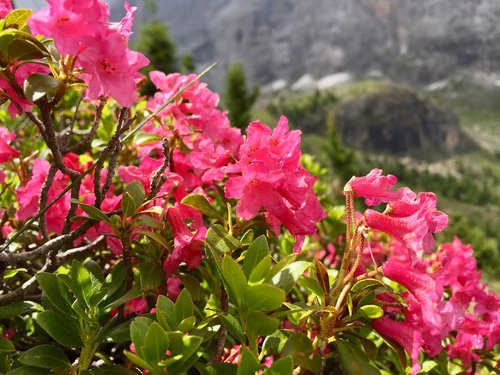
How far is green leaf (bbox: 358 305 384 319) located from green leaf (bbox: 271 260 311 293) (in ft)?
0.37

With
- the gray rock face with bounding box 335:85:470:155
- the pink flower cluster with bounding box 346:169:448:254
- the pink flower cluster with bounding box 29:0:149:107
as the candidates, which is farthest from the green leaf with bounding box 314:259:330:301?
the gray rock face with bounding box 335:85:470:155

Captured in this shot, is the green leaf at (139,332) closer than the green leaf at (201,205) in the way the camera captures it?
Yes

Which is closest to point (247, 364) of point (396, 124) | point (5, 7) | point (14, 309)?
point (14, 309)

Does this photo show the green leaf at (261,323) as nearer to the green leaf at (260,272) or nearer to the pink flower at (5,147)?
the green leaf at (260,272)

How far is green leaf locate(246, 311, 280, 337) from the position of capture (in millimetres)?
629

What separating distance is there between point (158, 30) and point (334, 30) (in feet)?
318

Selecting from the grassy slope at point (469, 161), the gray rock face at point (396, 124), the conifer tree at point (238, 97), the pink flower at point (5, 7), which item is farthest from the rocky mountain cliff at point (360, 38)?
the pink flower at point (5, 7)

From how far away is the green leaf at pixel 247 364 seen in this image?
1.92 ft

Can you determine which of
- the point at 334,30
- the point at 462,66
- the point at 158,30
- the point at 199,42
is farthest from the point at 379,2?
the point at 158,30

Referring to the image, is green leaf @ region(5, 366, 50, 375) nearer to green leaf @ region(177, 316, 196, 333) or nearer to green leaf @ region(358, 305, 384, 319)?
green leaf @ region(177, 316, 196, 333)

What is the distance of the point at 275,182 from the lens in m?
0.83

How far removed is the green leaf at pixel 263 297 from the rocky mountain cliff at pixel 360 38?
375ft

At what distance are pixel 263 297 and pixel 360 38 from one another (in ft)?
396

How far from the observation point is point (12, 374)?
0.72m
